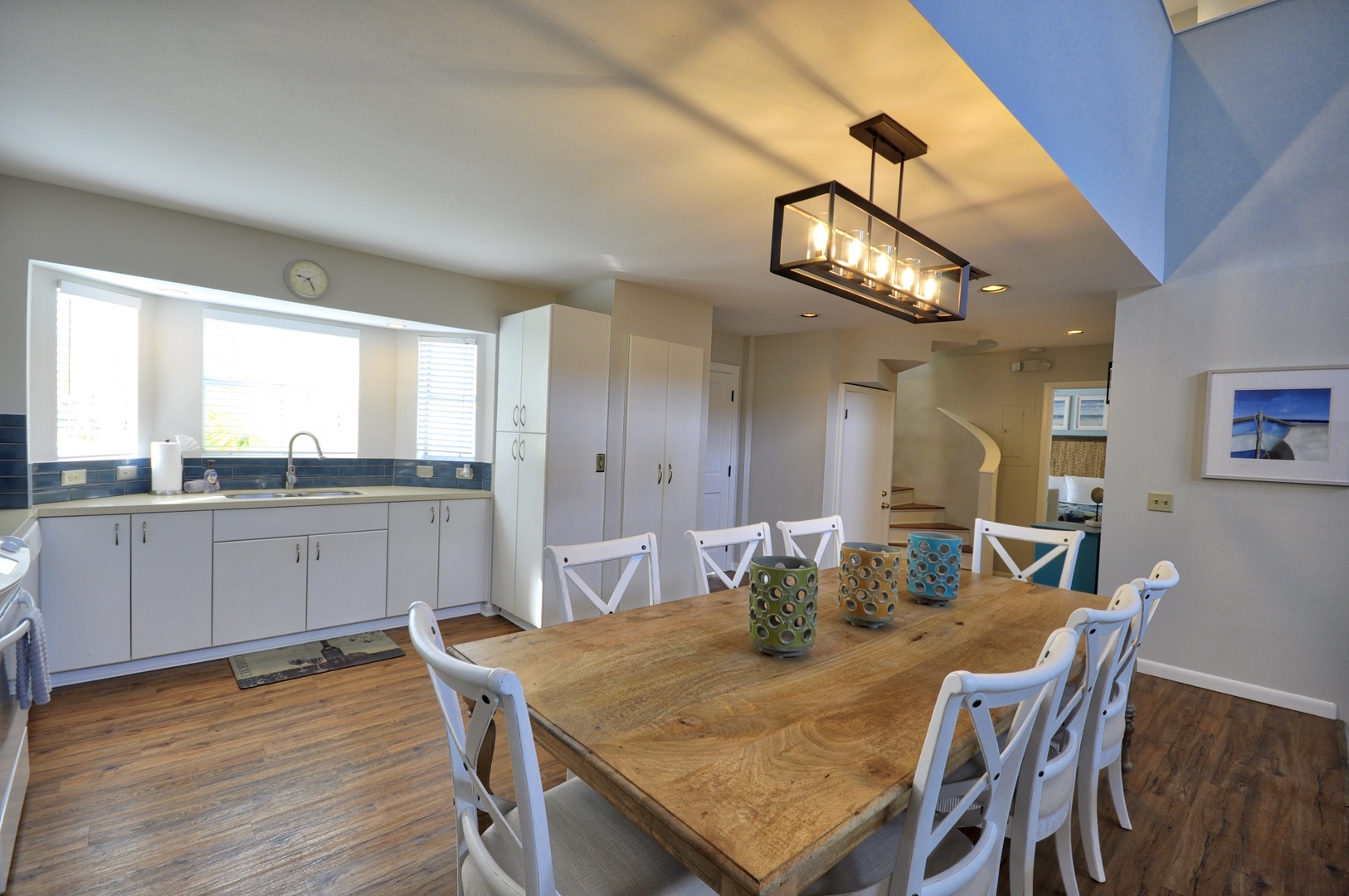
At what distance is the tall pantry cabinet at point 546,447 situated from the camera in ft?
12.4

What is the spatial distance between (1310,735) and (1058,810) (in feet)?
7.91

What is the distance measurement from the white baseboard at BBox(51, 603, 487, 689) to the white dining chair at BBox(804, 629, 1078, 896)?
3444 millimetres

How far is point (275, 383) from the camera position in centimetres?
398

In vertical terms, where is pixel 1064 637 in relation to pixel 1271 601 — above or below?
above

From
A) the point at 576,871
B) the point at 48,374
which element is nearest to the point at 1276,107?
the point at 576,871

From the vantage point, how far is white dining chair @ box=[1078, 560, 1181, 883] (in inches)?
68.6

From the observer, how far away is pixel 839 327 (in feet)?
17.7

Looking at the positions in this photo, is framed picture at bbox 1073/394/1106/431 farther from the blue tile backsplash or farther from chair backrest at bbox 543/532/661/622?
chair backrest at bbox 543/532/661/622

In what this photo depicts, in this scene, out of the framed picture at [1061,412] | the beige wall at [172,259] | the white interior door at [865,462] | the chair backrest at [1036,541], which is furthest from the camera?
the framed picture at [1061,412]

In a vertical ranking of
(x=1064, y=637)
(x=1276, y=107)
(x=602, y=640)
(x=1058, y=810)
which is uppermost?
(x=1276, y=107)

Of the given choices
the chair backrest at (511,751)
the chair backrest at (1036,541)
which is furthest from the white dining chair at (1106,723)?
the chair backrest at (511,751)

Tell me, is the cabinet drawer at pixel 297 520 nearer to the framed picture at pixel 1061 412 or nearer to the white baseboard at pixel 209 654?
the white baseboard at pixel 209 654

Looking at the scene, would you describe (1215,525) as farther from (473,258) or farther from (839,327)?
(473,258)

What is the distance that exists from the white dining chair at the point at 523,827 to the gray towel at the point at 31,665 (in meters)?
1.53
